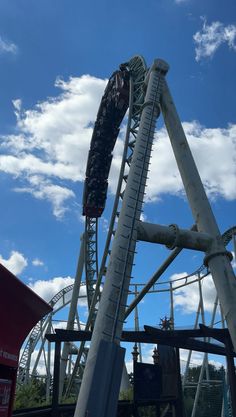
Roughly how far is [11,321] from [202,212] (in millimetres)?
7257

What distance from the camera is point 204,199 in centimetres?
1034

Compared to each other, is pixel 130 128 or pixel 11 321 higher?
pixel 130 128

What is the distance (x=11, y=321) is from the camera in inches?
149

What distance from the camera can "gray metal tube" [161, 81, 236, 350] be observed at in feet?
29.5

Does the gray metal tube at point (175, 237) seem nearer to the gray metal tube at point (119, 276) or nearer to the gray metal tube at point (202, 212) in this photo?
the gray metal tube at point (202, 212)

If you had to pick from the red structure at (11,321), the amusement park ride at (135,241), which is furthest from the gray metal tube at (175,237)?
the red structure at (11,321)

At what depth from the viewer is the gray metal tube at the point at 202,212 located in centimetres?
898

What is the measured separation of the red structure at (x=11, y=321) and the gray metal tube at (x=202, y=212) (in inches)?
218

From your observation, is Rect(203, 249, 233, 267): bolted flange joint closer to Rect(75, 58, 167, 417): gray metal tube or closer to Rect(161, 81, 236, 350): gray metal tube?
Rect(161, 81, 236, 350): gray metal tube

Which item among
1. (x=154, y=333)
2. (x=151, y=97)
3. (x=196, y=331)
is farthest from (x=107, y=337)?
(x=151, y=97)

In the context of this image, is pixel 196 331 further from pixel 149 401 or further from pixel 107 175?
pixel 107 175

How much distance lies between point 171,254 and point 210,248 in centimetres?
170

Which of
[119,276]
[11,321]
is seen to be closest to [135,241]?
[119,276]

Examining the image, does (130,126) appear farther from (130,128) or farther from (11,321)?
(11,321)
